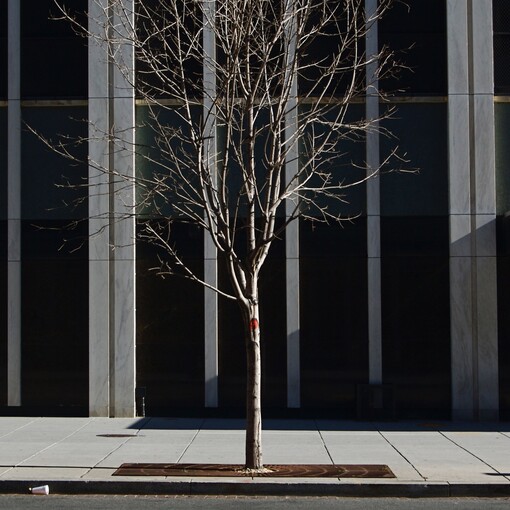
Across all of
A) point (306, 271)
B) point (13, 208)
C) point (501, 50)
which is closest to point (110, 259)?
point (13, 208)

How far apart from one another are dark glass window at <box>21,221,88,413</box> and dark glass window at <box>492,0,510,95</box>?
8284 mm

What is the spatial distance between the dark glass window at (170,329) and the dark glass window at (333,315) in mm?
1981

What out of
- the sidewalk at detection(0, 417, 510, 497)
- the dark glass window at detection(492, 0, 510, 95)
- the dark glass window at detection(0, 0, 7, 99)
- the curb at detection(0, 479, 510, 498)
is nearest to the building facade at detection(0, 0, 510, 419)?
the dark glass window at detection(492, 0, 510, 95)

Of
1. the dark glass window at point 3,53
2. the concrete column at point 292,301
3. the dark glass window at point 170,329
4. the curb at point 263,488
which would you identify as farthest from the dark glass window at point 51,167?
the curb at point 263,488

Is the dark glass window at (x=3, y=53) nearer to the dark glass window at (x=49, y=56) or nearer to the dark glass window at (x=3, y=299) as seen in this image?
the dark glass window at (x=49, y=56)

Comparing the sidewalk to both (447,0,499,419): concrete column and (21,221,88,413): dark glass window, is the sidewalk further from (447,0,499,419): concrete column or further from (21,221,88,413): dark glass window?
(447,0,499,419): concrete column

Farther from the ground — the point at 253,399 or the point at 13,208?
the point at 13,208

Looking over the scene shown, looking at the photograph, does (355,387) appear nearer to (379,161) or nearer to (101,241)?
(379,161)

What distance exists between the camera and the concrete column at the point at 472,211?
1917 cm

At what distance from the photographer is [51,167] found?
65.7ft

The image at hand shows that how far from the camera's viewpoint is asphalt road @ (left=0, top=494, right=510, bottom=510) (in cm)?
1145

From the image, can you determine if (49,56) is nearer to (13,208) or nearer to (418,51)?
(13,208)

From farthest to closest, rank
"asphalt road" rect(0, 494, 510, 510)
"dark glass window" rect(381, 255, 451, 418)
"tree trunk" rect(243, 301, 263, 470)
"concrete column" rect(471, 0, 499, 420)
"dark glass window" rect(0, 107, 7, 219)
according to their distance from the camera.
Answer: "dark glass window" rect(0, 107, 7, 219) → "dark glass window" rect(381, 255, 451, 418) → "concrete column" rect(471, 0, 499, 420) → "tree trunk" rect(243, 301, 263, 470) → "asphalt road" rect(0, 494, 510, 510)

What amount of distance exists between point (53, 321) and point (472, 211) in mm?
8128
